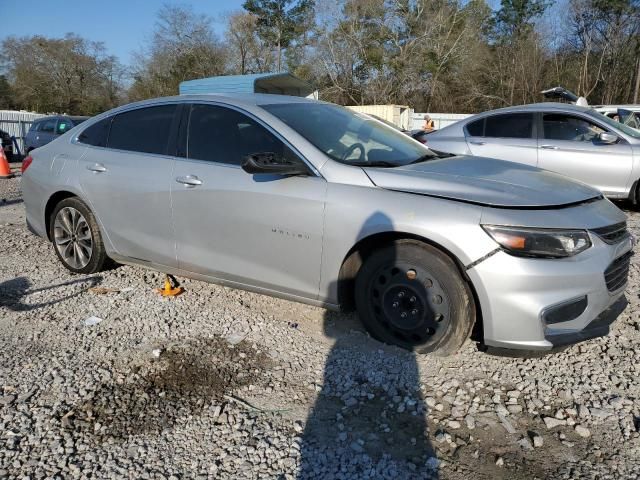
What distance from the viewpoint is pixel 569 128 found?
7309 millimetres

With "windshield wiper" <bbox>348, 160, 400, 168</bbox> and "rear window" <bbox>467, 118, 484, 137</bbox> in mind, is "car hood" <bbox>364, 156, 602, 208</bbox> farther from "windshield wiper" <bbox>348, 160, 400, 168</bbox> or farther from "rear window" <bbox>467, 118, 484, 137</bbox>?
"rear window" <bbox>467, 118, 484, 137</bbox>

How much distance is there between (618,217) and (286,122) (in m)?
2.20

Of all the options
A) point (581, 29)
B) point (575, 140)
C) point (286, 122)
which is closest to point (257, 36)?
point (581, 29)

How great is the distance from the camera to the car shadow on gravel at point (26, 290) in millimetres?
3994

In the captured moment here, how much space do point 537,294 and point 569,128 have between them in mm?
5634

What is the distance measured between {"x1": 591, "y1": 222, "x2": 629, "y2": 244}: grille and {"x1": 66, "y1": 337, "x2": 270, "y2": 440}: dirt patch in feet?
6.79

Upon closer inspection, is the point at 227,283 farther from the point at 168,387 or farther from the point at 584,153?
the point at 584,153

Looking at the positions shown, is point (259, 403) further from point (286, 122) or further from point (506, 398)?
point (286, 122)

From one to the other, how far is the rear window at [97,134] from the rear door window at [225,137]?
102cm

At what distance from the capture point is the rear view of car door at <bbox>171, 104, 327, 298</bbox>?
3.20 metres

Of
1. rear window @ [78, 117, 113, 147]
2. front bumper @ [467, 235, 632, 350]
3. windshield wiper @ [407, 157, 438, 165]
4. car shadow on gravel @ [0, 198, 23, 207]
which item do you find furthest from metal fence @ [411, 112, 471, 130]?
front bumper @ [467, 235, 632, 350]

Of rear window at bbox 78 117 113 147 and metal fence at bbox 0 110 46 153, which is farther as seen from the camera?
metal fence at bbox 0 110 46 153

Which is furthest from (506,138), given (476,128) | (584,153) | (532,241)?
(532,241)

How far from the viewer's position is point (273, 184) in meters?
3.29
